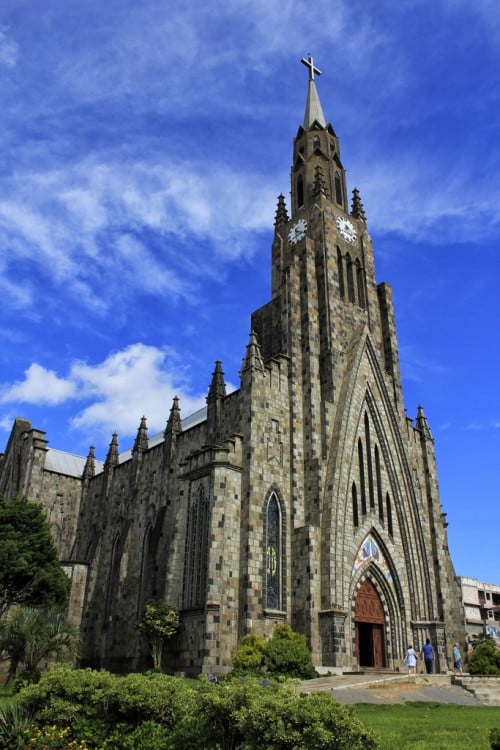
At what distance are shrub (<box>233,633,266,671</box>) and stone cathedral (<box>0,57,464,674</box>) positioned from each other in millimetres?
1031

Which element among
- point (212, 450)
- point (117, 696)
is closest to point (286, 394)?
point (212, 450)

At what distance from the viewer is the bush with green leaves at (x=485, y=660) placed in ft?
104

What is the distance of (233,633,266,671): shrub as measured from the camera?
25453 millimetres

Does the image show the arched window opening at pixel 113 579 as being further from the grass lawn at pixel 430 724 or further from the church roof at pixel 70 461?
the grass lawn at pixel 430 724

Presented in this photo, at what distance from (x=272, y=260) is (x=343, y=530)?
2059 centimetres

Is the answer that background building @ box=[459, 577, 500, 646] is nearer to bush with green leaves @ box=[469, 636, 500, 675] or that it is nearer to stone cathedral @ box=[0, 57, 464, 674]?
stone cathedral @ box=[0, 57, 464, 674]

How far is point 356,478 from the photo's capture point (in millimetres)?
34875

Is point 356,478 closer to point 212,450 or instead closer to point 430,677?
point 212,450

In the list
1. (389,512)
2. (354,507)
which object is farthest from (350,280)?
(354,507)

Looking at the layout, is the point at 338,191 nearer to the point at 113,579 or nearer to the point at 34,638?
the point at 113,579

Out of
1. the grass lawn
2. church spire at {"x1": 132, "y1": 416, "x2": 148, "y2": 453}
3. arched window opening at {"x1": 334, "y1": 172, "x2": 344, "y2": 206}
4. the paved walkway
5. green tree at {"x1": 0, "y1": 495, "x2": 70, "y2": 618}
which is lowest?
the grass lawn

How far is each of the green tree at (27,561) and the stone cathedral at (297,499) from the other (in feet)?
18.1

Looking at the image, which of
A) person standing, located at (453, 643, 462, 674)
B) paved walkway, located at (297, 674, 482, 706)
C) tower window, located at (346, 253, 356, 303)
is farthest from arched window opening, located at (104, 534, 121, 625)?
tower window, located at (346, 253, 356, 303)

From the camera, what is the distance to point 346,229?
1724 inches
